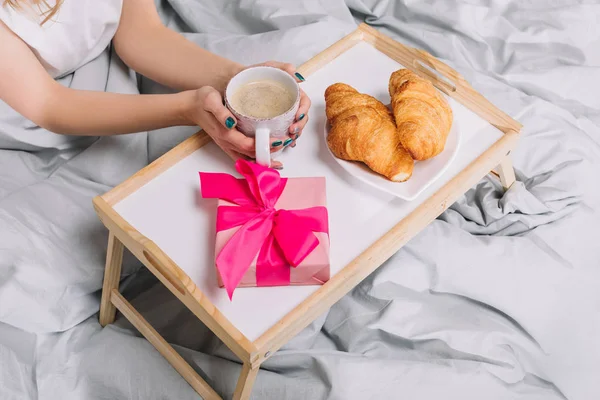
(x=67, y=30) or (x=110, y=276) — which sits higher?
(x=67, y=30)

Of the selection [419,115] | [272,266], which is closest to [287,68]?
[419,115]

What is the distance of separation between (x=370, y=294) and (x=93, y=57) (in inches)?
25.7

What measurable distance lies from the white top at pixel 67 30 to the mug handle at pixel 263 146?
408 mm

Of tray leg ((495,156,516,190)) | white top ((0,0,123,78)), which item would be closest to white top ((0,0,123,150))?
white top ((0,0,123,78))

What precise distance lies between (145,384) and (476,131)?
0.64 meters

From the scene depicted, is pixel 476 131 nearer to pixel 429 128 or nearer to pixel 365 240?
pixel 429 128

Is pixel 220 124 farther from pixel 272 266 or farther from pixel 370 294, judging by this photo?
pixel 370 294

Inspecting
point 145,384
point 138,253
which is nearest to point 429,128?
point 138,253

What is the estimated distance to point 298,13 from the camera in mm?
1442

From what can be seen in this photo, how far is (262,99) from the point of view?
936 mm

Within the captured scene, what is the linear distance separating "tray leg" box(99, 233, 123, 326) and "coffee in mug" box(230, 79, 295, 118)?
0.88ft

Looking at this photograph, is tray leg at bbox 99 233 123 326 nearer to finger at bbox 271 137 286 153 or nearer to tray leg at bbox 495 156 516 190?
finger at bbox 271 137 286 153

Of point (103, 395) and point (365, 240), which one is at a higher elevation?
point (365, 240)

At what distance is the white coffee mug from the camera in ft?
2.95
